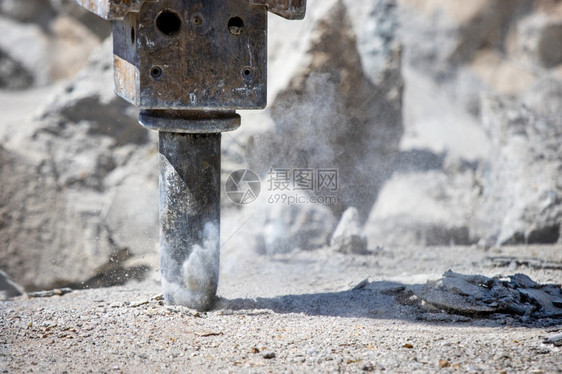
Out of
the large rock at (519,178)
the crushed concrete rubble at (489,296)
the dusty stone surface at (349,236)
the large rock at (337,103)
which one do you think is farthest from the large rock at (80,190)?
the large rock at (519,178)

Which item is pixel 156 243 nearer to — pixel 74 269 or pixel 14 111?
pixel 74 269

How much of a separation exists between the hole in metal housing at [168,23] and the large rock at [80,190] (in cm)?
248

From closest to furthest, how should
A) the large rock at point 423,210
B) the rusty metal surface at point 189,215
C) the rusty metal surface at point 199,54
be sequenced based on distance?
the rusty metal surface at point 199,54
the rusty metal surface at point 189,215
the large rock at point 423,210

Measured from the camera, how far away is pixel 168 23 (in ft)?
12.8

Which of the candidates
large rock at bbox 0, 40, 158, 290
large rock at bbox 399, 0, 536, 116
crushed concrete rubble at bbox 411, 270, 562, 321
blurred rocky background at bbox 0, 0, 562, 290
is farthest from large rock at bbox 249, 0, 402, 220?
large rock at bbox 399, 0, 536, 116

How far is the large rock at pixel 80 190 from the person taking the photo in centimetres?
641

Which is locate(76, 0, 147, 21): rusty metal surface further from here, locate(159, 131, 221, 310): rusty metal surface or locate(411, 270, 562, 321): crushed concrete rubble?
locate(411, 270, 562, 321): crushed concrete rubble

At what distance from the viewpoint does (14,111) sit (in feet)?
38.2

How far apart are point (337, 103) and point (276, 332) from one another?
309cm

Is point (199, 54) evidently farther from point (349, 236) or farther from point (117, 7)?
point (349, 236)

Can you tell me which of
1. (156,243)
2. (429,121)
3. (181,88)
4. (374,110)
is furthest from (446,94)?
(181,88)

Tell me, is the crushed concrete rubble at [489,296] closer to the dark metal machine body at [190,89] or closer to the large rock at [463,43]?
the dark metal machine body at [190,89]

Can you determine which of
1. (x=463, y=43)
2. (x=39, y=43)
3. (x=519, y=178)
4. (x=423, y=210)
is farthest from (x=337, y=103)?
(x=39, y=43)

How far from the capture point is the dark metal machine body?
3.81 meters
